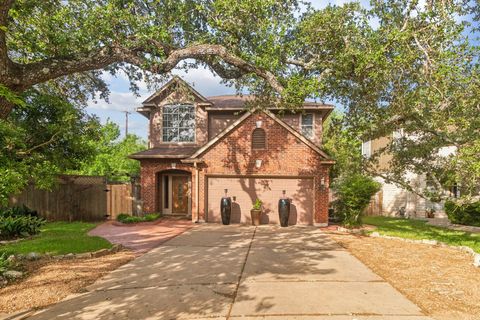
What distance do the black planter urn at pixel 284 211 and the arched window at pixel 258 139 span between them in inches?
108

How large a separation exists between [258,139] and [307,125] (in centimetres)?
396

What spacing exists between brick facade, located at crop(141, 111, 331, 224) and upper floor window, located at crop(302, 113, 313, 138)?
9.29 feet

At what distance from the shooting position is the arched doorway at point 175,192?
16.0 m

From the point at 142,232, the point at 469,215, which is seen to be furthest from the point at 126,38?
the point at 469,215

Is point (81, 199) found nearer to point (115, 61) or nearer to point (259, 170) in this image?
point (115, 61)

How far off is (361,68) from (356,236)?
6.75m

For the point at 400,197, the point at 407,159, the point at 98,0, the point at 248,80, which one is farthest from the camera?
the point at 400,197

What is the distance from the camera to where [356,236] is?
11.1 meters

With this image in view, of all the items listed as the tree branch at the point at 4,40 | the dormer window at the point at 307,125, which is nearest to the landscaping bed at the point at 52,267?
the tree branch at the point at 4,40

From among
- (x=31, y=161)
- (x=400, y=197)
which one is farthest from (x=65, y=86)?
(x=400, y=197)

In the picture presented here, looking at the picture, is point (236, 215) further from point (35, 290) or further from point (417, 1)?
point (417, 1)

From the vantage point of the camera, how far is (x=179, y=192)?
1614 cm

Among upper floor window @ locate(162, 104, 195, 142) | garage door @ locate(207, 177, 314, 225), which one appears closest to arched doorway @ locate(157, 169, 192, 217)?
upper floor window @ locate(162, 104, 195, 142)

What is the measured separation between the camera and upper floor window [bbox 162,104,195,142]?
16.4 meters
